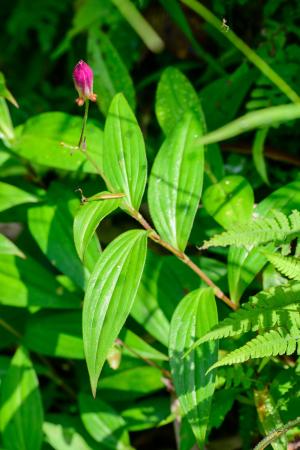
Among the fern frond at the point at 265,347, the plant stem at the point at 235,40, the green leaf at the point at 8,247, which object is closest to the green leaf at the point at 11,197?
the green leaf at the point at 8,247

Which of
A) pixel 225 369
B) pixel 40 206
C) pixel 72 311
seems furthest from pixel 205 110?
pixel 225 369

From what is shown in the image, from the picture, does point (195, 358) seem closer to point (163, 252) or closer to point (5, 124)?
point (163, 252)

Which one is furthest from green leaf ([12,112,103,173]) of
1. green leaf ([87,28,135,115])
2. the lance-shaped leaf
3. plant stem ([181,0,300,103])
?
plant stem ([181,0,300,103])

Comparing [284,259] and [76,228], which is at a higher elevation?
[76,228]

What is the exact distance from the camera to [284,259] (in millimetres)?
1044

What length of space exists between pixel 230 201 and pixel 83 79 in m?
0.46

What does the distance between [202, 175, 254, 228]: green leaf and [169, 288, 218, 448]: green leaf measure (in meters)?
0.18

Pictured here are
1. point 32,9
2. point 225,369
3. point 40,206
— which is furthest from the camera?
point 32,9

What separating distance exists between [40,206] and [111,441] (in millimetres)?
630

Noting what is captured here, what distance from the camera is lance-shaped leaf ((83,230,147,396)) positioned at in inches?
43.0

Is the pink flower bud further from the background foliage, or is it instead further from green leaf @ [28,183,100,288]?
green leaf @ [28,183,100,288]

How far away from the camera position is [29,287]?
5.22 feet

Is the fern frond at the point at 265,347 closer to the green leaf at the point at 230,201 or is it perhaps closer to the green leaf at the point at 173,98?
the green leaf at the point at 230,201

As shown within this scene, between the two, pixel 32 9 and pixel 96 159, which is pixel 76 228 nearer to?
pixel 96 159
